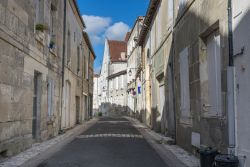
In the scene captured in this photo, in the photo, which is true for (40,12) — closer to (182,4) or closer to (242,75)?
(182,4)

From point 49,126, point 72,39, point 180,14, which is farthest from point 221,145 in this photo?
point 72,39

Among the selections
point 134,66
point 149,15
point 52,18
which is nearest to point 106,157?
point 52,18

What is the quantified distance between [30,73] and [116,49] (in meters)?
48.3

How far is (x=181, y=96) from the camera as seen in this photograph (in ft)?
36.4

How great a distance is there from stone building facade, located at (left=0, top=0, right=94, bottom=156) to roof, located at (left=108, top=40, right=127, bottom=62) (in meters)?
38.7

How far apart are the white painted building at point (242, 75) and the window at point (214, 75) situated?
124 centimetres

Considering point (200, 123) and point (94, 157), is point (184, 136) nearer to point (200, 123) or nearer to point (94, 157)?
point (200, 123)

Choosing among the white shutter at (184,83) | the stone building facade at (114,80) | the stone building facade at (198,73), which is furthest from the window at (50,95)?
the stone building facade at (114,80)

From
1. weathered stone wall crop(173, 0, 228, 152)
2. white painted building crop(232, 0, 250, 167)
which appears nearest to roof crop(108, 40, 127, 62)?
weathered stone wall crop(173, 0, 228, 152)

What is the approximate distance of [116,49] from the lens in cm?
5894

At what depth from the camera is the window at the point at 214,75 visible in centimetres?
754

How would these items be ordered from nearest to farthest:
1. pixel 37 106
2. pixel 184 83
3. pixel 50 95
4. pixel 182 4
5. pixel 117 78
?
1. pixel 184 83
2. pixel 182 4
3. pixel 37 106
4. pixel 50 95
5. pixel 117 78

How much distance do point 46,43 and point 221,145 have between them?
8.18 m

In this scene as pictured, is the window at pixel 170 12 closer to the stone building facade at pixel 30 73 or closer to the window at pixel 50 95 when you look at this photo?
the stone building facade at pixel 30 73
